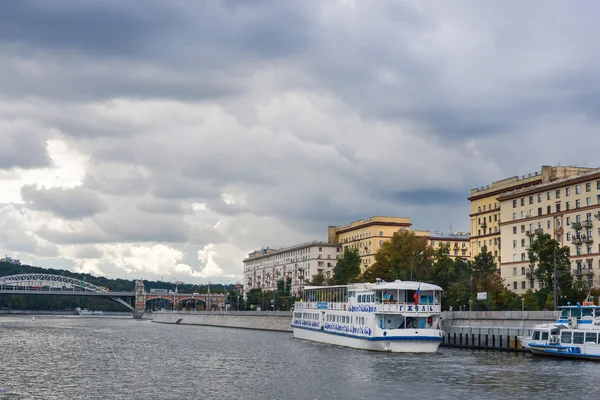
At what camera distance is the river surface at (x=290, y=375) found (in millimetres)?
51562

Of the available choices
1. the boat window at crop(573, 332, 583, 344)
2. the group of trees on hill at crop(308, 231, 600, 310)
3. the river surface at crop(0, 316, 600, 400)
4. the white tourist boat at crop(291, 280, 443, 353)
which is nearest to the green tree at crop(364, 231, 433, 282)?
the group of trees on hill at crop(308, 231, 600, 310)

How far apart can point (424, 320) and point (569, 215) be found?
54799mm

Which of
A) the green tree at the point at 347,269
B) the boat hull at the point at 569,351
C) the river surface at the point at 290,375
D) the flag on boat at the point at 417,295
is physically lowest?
the river surface at the point at 290,375

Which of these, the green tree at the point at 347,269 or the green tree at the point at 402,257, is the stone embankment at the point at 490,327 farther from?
the green tree at the point at 347,269

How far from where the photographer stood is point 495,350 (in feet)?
288

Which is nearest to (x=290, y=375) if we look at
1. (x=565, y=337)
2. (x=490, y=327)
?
(x=565, y=337)

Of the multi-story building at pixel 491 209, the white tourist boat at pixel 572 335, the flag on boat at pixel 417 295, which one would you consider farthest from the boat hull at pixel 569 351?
the multi-story building at pixel 491 209

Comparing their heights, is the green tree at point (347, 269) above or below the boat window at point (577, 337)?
above

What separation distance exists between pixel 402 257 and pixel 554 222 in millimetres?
30022

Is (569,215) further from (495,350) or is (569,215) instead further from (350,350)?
(350,350)

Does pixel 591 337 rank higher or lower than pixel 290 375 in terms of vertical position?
higher

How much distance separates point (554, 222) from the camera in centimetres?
12938

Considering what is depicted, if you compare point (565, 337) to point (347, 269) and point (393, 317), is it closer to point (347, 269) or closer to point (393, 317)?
point (393, 317)

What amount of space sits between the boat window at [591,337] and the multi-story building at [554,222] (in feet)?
153
